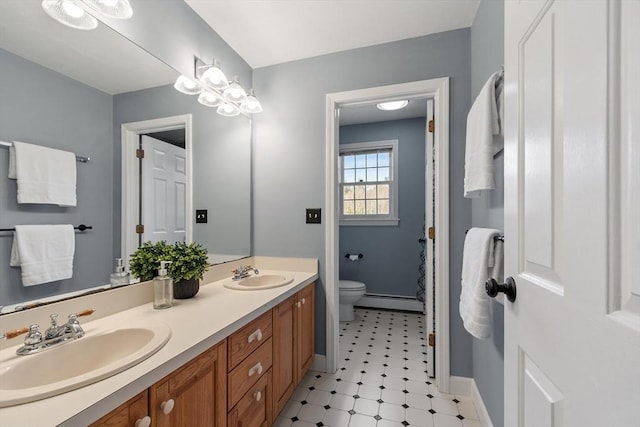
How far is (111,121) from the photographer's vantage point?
1.15 m

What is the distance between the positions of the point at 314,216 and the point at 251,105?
96 centimetres

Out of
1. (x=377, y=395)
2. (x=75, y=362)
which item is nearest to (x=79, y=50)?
(x=75, y=362)

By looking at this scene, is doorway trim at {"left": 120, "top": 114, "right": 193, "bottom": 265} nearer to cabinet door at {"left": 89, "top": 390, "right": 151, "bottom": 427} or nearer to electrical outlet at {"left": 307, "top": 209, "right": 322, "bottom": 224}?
cabinet door at {"left": 89, "top": 390, "right": 151, "bottom": 427}

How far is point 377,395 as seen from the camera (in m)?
1.73

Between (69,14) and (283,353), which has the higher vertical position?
(69,14)

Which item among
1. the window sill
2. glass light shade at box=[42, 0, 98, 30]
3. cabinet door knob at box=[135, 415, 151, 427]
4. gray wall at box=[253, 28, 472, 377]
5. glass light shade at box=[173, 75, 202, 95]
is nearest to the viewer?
cabinet door knob at box=[135, 415, 151, 427]

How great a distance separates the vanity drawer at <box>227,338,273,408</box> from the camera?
1059 mm

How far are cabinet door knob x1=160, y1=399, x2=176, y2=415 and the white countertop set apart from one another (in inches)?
3.1

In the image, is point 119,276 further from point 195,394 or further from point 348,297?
point 348,297

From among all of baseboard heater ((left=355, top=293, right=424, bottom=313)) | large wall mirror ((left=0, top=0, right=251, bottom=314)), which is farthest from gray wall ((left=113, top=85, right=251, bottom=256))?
baseboard heater ((left=355, top=293, right=424, bottom=313))

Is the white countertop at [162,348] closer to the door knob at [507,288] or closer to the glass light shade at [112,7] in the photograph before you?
the door knob at [507,288]

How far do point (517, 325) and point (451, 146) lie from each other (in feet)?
4.43

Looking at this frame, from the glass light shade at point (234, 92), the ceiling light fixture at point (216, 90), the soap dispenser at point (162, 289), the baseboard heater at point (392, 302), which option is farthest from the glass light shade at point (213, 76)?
the baseboard heater at point (392, 302)

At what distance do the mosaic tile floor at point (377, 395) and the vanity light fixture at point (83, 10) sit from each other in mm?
2111
